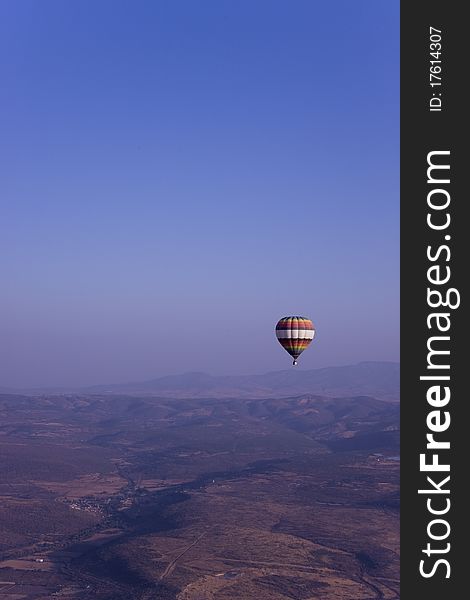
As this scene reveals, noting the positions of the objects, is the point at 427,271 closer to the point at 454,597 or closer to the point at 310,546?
the point at 454,597

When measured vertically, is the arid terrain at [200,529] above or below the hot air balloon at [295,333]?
below

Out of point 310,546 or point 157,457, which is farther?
point 157,457

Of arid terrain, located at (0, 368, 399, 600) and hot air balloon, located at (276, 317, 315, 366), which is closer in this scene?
hot air balloon, located at (276, 317, 315, 366)

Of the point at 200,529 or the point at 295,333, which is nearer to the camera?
the point at 295,333

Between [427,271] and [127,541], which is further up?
[427,271]

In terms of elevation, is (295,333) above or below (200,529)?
above

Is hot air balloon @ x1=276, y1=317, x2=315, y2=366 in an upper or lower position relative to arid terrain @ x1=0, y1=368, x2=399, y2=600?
upper

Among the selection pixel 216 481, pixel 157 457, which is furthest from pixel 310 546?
pixel 157 457

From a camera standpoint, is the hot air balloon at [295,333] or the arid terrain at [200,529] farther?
the arid terrain at [200,529]
